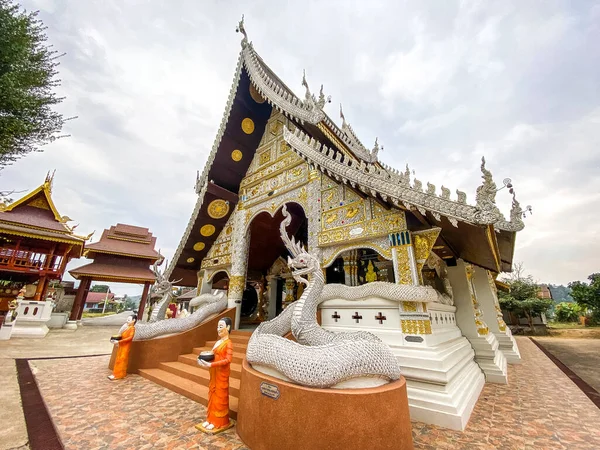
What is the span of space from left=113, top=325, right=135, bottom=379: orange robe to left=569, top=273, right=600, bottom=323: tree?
2472cm

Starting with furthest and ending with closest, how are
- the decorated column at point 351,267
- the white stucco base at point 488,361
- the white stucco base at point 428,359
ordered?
1. the decorated column at point 351,267
2. the white stucco base at point 488,361
3. the white stucco base at point 428,359

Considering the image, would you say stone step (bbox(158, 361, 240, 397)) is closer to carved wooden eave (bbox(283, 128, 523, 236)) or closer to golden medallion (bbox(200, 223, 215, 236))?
carved wooden eave (bbox(283, 128, 523, 236))

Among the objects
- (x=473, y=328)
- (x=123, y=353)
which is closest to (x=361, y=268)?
(x=473, y=328)

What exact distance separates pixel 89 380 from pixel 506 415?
6632 millimetres

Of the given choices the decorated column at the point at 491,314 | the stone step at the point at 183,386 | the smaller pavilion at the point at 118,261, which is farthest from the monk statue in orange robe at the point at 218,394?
the smaller pavilion at the point at 118,261

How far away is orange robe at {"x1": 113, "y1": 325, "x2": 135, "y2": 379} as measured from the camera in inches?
182

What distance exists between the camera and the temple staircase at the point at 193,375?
→ 11.6 ft

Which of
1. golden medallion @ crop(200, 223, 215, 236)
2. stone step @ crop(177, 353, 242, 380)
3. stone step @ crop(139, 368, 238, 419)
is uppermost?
golden medallion @ crop(200, 223, 215, 236)

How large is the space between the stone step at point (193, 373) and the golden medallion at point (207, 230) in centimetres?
369

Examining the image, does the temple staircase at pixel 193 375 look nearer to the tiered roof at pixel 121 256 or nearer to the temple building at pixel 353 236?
the temple building at pixel 353 236

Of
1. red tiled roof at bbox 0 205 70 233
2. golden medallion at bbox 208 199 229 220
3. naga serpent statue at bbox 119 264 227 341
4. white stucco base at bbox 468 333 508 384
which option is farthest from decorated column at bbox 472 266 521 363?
red tiled roof at bbox 0 205 70 233

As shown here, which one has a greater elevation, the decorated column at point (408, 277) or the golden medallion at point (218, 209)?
the golden medallion at point (218, 209)

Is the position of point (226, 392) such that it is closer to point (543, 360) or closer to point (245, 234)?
point (245, 234)

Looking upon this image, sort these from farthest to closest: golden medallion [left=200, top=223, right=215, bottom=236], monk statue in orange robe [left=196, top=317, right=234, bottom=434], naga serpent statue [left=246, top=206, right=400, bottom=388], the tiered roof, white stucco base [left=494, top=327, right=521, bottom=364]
Answer: 1. the tiered roof
2. golden medallion [left=200, top=223, right=215, bottom=236]
3. white stucco base [left=494, top=327, right=521, bottom=364]
4. monk statue in orange robe [left=196, top=317, right=234, bottom=434]
5. naga serpent statue [left=246, top=206, right=400, bottom=388]
